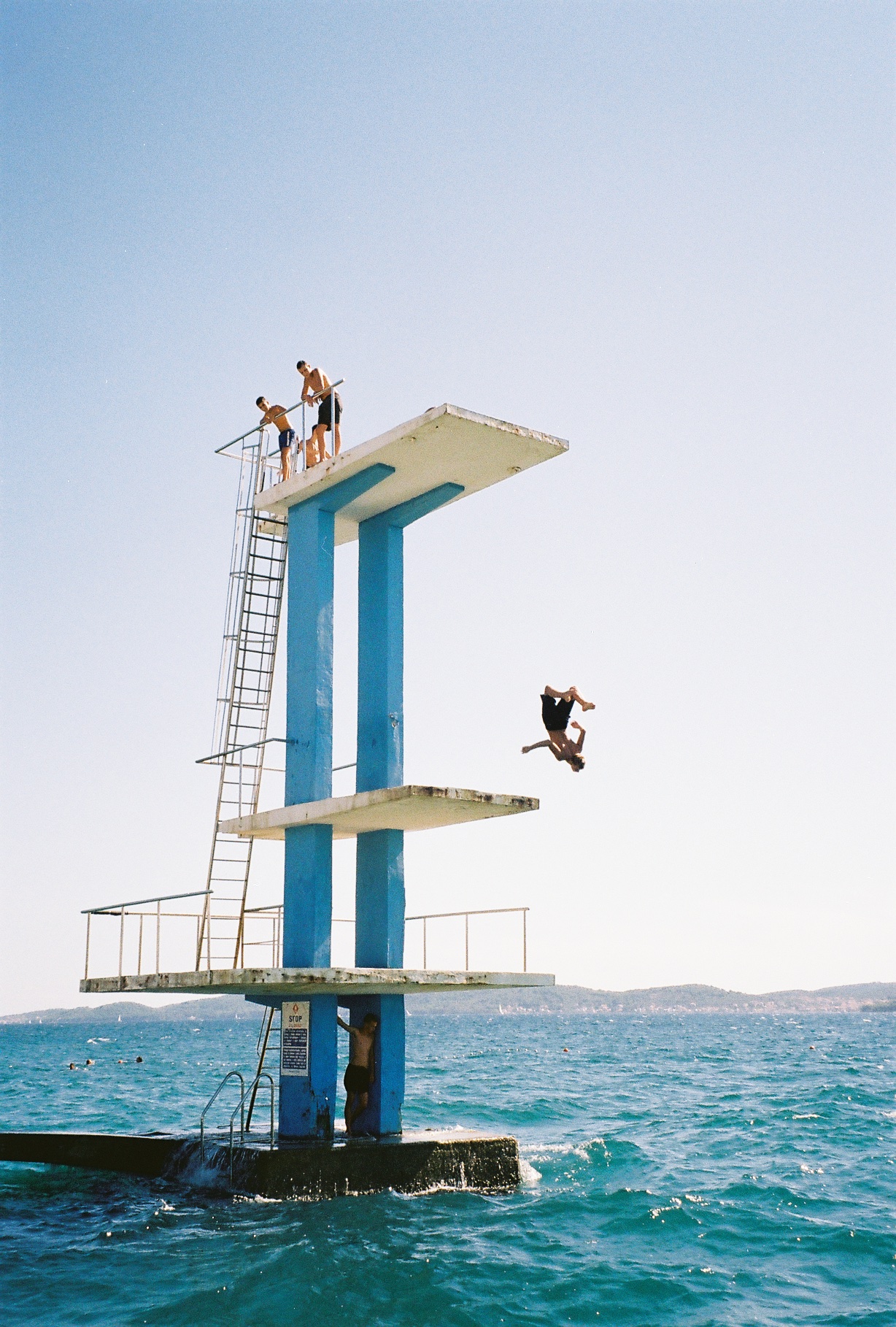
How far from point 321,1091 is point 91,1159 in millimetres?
5415

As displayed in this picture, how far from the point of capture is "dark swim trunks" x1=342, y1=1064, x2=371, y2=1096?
51.4 feet

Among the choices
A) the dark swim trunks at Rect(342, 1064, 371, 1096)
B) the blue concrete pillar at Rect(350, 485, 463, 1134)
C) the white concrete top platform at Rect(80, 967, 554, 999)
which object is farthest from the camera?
the blue concrete pillar at Rect(350, 485, 463, 1134)

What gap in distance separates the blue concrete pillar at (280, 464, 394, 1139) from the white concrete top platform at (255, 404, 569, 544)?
270 mm

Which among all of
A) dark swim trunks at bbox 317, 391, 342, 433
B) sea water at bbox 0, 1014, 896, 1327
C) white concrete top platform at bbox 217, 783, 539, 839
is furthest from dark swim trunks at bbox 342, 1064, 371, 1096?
dark swim trunks at bbox 317, 391, 342, 433

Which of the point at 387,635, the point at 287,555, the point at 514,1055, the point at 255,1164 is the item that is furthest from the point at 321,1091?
the point at 514,1055

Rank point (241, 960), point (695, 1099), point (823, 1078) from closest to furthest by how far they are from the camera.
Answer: point (241, 960) < point (695, 1099) < point (823, 1078)

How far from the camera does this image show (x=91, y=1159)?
18266 mm

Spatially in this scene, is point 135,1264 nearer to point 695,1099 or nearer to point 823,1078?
point 695,1099

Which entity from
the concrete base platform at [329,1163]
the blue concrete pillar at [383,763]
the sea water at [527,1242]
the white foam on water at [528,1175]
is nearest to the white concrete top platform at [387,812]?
the blue concrete pillar at [383,763]

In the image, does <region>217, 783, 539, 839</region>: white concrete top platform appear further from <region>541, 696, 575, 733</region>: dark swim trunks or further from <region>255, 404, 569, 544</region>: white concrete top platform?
<region>255, 404, 569, 544</region>: white concrete top platform

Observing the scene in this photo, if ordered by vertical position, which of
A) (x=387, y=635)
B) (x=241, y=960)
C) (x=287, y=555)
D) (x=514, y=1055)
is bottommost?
(x=514, y=1055)

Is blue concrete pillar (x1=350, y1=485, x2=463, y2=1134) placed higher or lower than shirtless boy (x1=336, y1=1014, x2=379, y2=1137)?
higher

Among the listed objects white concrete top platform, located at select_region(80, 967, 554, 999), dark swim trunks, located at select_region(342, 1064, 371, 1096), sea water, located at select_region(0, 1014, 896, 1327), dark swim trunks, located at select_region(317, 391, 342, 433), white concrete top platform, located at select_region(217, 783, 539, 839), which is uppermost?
dark swim trunks, located at select_region(317, 391, 342, 433)

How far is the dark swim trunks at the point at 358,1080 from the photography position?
51.4ft
